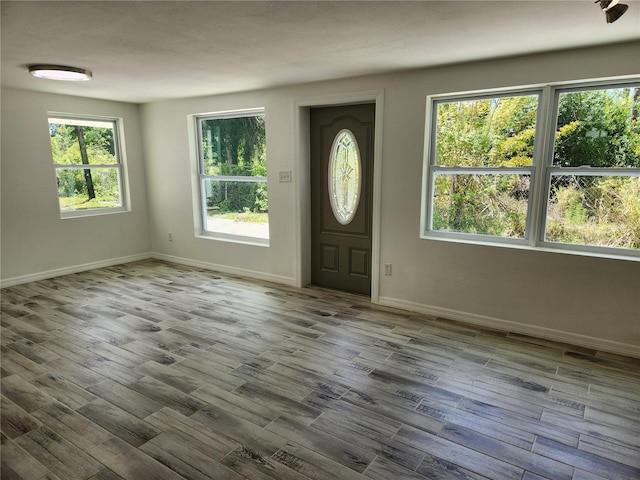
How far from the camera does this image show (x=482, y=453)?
1995 millimetres

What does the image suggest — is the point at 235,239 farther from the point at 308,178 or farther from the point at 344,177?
the point at 344,177

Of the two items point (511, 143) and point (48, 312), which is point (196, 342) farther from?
point (511, 143)

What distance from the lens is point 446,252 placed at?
12.0ft

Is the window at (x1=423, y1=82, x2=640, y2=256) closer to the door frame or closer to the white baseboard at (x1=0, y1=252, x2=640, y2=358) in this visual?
the door frame

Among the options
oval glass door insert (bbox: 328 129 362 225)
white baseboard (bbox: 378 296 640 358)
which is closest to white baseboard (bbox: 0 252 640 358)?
white baseboard (bbox: 378 296 640 358)

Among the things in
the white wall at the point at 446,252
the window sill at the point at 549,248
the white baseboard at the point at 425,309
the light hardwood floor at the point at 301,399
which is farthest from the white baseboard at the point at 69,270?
the window sill at the point at 549,248

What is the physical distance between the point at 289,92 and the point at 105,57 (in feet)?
6.07

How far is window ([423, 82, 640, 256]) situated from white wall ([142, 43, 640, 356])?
16 centimetres

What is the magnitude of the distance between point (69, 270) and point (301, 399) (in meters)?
4.29

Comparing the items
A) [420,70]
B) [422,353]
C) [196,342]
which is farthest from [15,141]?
[422,353]

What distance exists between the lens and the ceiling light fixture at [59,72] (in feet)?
11.1

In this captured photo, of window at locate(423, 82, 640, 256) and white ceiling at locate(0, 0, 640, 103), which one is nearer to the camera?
white ceiling at locate(0, 0, 640, 103)

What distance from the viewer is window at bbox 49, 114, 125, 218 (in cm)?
506

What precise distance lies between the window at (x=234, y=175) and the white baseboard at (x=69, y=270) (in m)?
1.29
